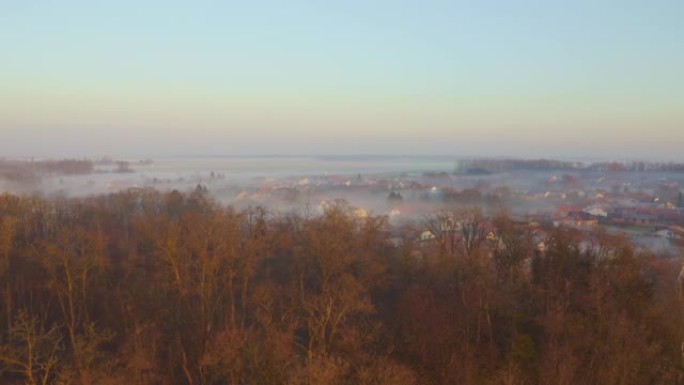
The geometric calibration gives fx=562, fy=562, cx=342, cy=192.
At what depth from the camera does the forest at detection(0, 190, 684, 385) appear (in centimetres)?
1603

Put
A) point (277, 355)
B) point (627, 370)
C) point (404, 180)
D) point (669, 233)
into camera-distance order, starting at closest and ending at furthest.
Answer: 1. point (277, 355)
2. point (627, 370)
3. point (669, 233)
4. point (404, 180)

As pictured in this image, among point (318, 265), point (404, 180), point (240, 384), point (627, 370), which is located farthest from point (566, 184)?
point (240, 384)

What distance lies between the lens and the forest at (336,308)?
16.0m

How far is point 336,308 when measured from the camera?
17.6 metres

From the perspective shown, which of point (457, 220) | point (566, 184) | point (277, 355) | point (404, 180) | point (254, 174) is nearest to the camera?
point (277, 355)

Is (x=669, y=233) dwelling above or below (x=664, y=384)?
above

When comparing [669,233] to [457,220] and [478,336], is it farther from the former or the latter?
[478,336]

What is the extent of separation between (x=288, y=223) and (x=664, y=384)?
20221 mm

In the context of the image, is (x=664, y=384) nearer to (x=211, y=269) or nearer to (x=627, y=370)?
(x=627, y=370)

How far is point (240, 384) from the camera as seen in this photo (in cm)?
1636

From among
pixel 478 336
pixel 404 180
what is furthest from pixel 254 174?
pixel 478 336

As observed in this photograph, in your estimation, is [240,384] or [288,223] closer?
[240,384]

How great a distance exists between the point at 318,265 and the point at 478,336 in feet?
27.2

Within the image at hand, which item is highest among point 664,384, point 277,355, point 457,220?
point 457,220
